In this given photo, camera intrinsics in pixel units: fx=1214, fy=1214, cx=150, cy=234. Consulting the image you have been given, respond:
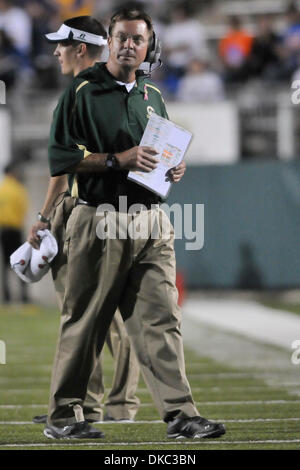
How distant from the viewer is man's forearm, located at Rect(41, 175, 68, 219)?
20.3 feet

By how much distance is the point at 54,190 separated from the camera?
20.4 feet

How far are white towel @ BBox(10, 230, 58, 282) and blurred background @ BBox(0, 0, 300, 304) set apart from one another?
9.12 meters

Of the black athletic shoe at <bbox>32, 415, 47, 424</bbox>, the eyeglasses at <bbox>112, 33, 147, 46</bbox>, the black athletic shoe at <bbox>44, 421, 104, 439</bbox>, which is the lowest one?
the black athletic shoe at <bbox>32, 415, 47, 424</bbox>

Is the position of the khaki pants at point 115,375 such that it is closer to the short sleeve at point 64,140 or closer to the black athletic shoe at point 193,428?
the short sleeve at point 64,140

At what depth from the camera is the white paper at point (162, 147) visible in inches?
216

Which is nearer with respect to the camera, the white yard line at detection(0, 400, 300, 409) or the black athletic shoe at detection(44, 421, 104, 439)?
the black athletic shoe at detection(44, 421, 104, 439)

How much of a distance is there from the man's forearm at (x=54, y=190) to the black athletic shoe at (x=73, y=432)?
111 cm

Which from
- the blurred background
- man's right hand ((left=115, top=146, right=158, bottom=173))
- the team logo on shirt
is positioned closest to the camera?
man's right hand ((left=115, top=146, right=158, bottom=173))

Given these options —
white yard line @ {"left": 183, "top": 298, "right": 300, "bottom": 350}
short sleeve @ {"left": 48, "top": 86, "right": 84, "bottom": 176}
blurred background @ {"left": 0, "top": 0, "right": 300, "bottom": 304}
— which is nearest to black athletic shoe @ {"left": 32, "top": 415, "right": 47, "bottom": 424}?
short sleeve @ {"left": 48, "top": 86, "right": 84, "bottom": 176}

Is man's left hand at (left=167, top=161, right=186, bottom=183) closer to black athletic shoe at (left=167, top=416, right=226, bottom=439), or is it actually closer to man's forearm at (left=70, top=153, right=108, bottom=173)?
man's forearm at (left=70, top=153, right=108, bottom=173)

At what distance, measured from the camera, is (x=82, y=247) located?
5.59m

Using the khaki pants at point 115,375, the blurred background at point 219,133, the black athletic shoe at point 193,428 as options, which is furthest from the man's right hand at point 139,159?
the blurred background at point 219,133
